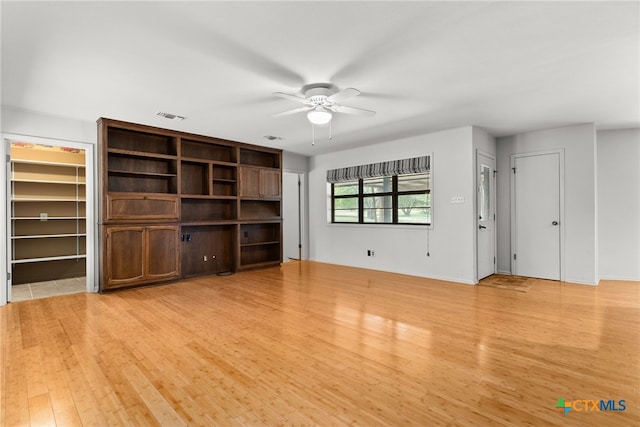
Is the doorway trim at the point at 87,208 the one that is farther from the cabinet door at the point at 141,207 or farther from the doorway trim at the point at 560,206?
the doorway trim at the point at 560,206

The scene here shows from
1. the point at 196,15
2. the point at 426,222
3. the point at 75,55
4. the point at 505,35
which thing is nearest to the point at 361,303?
the point at 426,222

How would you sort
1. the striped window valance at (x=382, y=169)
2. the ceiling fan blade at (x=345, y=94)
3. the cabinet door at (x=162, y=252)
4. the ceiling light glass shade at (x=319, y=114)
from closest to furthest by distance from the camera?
the ceiling fan blade at (x=345, y=94) < the ceiling light glass shade at (x=319, y=114) < the cabinet door at (x=162, y=252) < the striped window valance at (x=382, y=169)

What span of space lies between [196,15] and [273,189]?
192 inches

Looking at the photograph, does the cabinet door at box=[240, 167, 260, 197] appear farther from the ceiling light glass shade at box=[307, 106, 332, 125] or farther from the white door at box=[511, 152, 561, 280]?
the white door at box=[511, 152, 561, 280]

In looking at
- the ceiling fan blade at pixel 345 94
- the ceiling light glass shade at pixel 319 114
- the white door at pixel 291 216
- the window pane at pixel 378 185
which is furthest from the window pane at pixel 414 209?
the ceiling fan blade at pixel 345 94

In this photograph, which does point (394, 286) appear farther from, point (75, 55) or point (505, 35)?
point (75, 55)

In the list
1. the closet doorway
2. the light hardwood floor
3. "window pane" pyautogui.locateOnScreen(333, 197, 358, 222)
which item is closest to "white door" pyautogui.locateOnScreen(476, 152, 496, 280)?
the light hardwood floor

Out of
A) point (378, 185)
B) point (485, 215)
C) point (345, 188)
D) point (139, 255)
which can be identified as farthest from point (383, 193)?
point (139, 255)

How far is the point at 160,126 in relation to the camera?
529 centimetres

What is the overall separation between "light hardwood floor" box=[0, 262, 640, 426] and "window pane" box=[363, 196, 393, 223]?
2.37 meters

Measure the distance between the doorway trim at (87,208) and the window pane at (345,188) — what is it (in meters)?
4.66

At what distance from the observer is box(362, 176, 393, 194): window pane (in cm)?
661

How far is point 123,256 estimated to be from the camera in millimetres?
4980

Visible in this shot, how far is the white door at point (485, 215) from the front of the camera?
5.53 m
